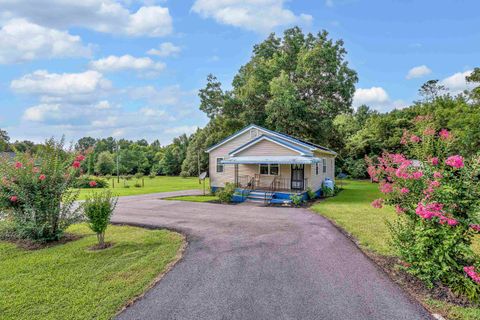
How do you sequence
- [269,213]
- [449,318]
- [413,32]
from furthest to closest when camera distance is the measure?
[413,32]
[269,213]
[449,318]

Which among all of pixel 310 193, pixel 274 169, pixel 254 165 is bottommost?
pixel 310 193

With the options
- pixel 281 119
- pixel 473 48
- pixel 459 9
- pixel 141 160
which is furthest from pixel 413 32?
pixel 141 160

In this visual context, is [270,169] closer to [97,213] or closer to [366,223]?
[366,223]

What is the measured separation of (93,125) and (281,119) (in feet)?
55.1

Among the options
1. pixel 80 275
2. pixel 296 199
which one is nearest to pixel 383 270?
pixel 80 275

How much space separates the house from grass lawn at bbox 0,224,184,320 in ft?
28.1

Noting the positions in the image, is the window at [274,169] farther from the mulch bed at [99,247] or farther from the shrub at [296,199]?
the mulch bed at [99,247]

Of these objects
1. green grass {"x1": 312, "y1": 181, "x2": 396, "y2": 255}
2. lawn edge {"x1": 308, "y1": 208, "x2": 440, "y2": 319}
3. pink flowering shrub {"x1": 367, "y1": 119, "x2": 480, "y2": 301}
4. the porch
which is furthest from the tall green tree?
pink flowering shrub {"x1": 367, "y1": 119, "x2": 480, "y2": 301}

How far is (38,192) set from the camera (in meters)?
7.15

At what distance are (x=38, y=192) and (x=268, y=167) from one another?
41.3 feet

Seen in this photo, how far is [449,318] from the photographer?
3.52 m

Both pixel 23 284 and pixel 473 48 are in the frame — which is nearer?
pixel 23 284

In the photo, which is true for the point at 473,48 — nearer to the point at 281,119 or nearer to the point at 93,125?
the point at 281,119

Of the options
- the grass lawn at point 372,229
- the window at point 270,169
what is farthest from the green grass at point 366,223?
the window at point 270,169
